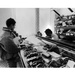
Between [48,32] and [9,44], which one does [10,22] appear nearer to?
[9,44]

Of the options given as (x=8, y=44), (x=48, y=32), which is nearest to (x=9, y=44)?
(x=8, y=44)

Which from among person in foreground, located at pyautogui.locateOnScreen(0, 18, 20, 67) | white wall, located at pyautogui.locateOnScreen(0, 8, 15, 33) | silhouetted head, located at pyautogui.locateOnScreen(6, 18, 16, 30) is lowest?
person in foreground, located at pyautogui.locateOnScreen(0, 18, 20, 67)

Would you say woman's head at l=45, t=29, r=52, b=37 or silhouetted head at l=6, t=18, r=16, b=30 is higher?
silhouetted head at l=6, t=18, r=16, b=30

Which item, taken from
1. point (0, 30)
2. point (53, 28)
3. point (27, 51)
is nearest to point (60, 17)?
point (53, 28)

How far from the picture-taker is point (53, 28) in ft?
3.69

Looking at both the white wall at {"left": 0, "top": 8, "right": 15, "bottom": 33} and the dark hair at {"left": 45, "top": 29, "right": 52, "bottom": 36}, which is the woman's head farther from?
the white wall at {"left": 0, "top": 8, "right": 15, "bottom": 33}

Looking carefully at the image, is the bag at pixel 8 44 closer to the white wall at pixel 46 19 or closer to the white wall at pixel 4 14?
the white wall at pixel 4 14

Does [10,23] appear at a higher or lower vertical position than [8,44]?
higher

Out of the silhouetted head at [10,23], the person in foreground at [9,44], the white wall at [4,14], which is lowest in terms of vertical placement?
the person in foreground at [9,44]

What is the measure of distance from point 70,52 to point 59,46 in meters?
0.13

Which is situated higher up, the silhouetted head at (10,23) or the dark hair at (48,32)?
the silhouetted head at (10,23)

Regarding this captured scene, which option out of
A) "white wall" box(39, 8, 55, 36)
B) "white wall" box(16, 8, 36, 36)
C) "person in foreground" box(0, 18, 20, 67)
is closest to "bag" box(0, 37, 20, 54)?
"person in foreground" box(0, 18, 20, 67)

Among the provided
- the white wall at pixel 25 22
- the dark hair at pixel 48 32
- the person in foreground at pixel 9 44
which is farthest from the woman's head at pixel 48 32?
the person in foreground at pixel 9 44
